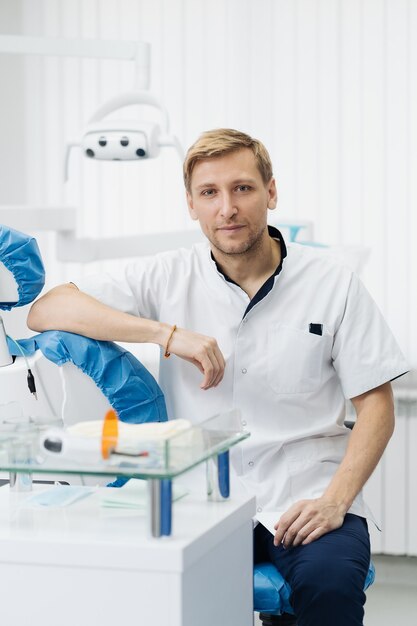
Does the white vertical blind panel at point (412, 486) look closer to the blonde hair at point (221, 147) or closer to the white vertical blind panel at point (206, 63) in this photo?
the white vertical blind panel at point (206, 63)

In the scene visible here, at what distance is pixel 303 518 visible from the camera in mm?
1751

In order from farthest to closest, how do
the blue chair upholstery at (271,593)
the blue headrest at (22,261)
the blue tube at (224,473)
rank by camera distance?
1. the blue headrest at (22,261)
2. the blue chair upholstery at (271,593)
3. the blue tube at (224,473)

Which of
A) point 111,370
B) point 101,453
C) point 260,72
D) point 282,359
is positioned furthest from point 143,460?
point 260,72

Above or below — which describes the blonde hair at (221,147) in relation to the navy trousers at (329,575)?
above

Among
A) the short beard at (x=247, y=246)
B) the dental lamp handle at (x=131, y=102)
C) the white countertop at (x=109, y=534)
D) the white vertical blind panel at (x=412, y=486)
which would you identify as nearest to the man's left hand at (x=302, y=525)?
the white countertop at (x=109, y=534)

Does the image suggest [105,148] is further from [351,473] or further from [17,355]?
[351,473]

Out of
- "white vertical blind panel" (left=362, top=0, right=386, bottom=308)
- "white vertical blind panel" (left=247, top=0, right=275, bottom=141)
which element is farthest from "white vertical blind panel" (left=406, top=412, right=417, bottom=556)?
"white vertical blind panel" (left=247, top=0, right=275, bottom=141)

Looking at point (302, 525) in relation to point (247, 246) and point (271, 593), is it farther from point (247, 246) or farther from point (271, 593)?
point (247, 246)

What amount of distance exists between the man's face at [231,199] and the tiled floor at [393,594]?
1.54m

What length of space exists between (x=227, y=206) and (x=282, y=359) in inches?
12.7

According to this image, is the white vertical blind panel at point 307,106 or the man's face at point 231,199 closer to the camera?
the man's face at point 231,199

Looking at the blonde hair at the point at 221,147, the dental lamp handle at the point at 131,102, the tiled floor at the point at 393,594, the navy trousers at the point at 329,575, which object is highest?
the dental lamp handle at the point at 131,102

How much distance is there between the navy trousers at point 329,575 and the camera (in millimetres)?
1633

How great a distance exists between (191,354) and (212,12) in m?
1.94
